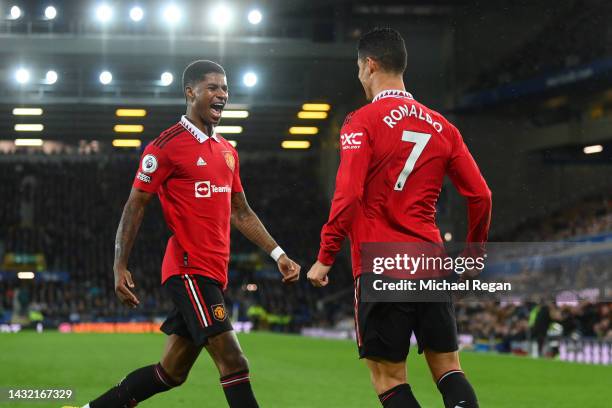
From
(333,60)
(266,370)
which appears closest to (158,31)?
(333,60)

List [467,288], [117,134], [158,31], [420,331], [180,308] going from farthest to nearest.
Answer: [117,134] → [158,31] → [180,308] → [467,288] → [420,331]

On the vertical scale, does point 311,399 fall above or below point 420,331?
below

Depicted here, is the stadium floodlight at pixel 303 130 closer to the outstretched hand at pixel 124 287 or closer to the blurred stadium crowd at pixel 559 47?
the blurred stadium crowd at pixel 559 47

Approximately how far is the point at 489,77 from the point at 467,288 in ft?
112

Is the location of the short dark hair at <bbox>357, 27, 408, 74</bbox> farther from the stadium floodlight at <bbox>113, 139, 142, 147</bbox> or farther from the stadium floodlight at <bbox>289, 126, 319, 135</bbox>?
the stadium floodlight at <bbox>113, 139, 142, 147</bbox>

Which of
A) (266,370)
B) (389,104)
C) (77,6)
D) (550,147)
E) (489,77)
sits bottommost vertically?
(266,370)

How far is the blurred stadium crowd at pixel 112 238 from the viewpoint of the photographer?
125 feet

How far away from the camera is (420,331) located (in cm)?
459

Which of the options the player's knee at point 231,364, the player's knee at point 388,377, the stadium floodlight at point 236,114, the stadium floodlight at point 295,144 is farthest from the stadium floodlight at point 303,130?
the player's knee at point 388,377

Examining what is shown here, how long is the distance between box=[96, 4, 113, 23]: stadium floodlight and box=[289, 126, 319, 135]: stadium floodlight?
10994 millimetres

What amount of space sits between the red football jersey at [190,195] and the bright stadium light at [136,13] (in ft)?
100

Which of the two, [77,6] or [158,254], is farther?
[158,254]

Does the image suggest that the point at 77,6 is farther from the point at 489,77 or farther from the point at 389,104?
the point at 389,104

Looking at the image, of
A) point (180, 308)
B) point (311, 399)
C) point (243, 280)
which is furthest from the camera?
point (243, 280)
